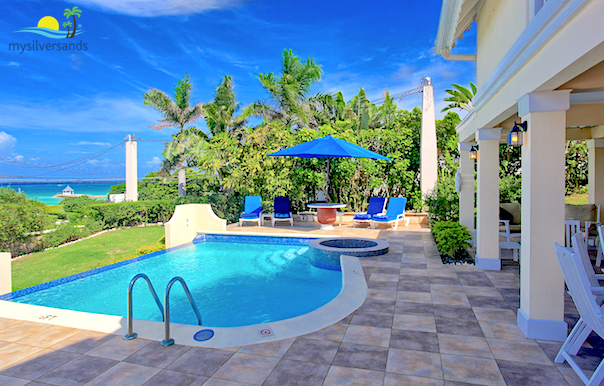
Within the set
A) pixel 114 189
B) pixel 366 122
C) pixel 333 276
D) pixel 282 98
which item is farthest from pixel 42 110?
pixel 333 276

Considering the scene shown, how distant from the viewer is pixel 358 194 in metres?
13.8

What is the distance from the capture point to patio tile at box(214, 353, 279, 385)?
292 cm

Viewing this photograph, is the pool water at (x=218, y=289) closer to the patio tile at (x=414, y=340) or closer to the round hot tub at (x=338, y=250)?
the round hot tub at (x=338, y=250)

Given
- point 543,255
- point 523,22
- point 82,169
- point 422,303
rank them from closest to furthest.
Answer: point 543,255
point 523,22
point 422,303
point 82,169

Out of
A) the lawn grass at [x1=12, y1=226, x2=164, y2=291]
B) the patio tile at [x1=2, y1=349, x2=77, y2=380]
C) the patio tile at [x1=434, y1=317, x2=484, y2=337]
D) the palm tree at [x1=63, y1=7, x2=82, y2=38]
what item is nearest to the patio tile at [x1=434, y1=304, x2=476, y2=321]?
the patio tile at [x1=434, y1=317, x2=484, y2=337]

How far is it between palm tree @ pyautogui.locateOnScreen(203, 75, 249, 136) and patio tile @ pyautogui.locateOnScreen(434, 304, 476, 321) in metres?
12.5

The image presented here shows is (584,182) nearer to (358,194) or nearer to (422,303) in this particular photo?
(358,194)

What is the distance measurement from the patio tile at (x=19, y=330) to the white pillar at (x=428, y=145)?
11.6 m

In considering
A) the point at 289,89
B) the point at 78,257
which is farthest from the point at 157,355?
the point at 289,89

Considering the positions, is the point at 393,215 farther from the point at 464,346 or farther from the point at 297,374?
the point at 297,374

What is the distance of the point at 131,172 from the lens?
2069 centimetres

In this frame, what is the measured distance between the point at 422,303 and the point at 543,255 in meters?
1.67

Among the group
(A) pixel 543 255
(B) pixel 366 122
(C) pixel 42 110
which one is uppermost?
(C) pixel 42 110

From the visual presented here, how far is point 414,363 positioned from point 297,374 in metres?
1.06
